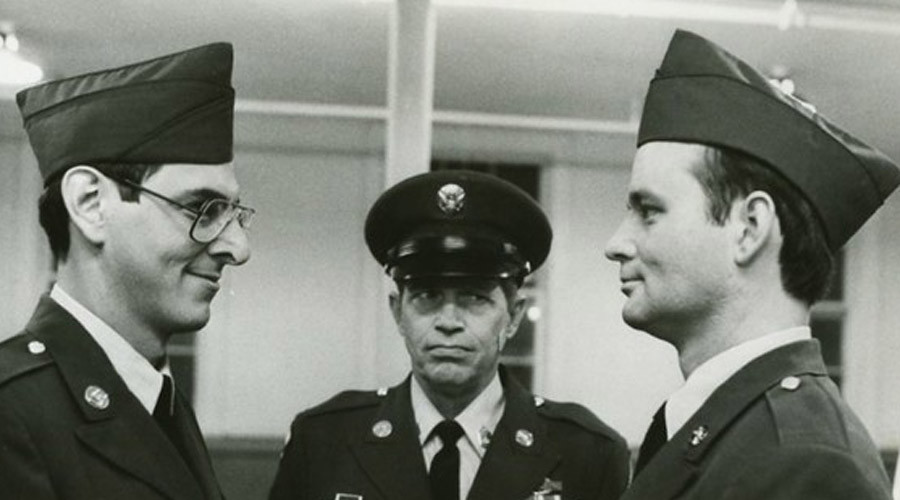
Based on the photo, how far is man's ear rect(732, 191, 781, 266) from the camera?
1507mm

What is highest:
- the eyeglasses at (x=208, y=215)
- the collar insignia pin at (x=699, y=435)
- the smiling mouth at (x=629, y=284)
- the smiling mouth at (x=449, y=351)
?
the eyeglasses at (x=208, y=215)

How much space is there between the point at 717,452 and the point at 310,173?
6.80 m

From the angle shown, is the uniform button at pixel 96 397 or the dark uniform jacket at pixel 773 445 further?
the uniform button at pixel 96 397

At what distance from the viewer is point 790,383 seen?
4.75 feet

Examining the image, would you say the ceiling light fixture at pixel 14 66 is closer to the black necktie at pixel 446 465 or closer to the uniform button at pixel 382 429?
the uniform button at pixel 382 429

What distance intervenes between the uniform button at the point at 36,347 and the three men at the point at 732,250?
967mm

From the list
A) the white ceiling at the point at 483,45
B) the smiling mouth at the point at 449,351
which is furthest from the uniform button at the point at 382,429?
the white ceiling at the point at 483,45

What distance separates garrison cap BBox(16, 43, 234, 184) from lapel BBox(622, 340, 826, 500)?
3.10ft

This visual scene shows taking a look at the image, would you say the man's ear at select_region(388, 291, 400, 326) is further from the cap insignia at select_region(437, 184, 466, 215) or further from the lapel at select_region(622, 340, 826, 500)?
the lapel at select_region(622, 340, 826, 500)

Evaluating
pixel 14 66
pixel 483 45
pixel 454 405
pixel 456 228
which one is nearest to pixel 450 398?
pixel 454 405

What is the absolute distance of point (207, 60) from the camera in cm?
183

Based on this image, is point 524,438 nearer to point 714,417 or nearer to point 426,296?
point 426,296

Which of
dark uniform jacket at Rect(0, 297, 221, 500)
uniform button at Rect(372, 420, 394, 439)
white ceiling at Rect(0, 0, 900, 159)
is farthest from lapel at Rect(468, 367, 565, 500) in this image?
white ceiling at Rect(0, 0, 900, 159)

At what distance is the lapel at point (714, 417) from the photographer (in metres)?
1.45
